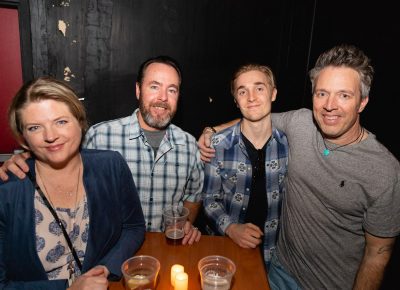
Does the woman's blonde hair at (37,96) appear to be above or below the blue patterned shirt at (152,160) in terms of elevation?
above

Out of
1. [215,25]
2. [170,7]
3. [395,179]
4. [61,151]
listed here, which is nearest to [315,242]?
[395,179]

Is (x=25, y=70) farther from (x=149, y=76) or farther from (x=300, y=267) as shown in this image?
(x=300, y=267)

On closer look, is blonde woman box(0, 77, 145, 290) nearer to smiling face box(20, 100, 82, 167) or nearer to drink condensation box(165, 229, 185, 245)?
smiling face box(20, 100, 82, 167)

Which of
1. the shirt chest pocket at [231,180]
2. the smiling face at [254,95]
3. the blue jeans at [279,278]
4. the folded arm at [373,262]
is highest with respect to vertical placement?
the smiling face at [254,95]

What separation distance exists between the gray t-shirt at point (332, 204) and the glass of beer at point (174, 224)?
34.4 inches

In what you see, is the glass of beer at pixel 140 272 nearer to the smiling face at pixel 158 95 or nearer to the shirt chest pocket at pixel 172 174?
the shirt chest pocket at pixel 172 174

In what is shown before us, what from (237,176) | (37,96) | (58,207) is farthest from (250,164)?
(37,96)

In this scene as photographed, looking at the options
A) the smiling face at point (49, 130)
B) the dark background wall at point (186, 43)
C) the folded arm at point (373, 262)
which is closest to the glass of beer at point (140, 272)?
the smiling face at point (49, 130)

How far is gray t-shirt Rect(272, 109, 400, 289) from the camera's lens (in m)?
1.83

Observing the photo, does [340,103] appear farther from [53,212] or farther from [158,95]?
[53,212]

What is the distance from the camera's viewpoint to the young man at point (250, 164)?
2.49 meters

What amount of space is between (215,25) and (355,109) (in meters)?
2.13

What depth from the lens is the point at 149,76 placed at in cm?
250

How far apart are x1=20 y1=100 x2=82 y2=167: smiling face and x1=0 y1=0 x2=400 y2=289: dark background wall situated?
1.88 meters
